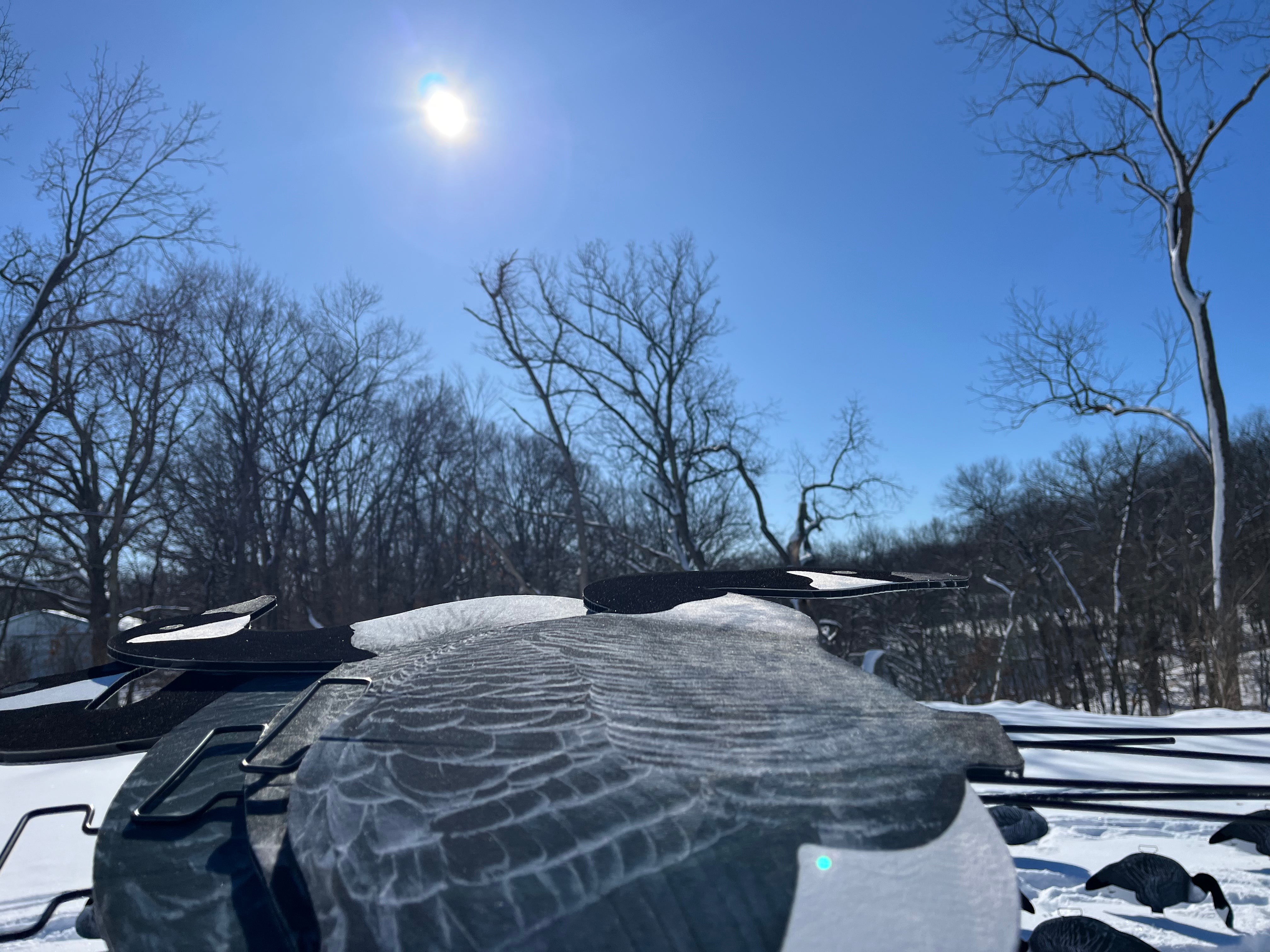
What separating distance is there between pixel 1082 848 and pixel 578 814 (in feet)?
4.92

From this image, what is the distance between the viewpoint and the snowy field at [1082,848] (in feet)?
4.07

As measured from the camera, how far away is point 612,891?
0.67 meters

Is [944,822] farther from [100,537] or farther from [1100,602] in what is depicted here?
[100,537]

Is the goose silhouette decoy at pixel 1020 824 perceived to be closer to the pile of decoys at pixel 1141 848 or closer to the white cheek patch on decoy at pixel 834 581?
the pile of decoys at pixel 1141 848

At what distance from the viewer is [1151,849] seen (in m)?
1.54

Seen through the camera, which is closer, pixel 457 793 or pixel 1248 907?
pixel 457 793

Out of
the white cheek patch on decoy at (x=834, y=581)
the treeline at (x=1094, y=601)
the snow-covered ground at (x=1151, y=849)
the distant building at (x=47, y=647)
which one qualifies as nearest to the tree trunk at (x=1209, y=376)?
the treeline at (x=1094, y=601)

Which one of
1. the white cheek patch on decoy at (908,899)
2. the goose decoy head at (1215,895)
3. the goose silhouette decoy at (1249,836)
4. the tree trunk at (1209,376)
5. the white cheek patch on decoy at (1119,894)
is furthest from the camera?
the tree trunk at (1209,376)

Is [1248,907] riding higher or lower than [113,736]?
lower

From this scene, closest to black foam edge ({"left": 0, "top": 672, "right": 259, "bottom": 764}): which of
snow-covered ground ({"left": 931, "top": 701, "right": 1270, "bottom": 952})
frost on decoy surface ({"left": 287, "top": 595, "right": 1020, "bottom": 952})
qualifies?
frost on decoy surface ({"left": 287, "top": 595, "right": 1020, "bottom": 952})

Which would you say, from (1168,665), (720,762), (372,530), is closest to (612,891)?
(720,762)

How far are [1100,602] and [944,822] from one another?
13892 millimetres

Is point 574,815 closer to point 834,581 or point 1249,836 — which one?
point 834,581

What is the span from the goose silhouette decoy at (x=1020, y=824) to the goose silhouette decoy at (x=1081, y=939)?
0.56m
